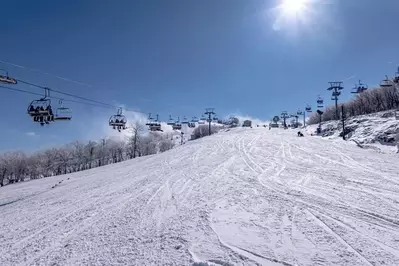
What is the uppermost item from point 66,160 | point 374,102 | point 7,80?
point 374,102

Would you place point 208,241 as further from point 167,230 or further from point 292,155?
point 292,155

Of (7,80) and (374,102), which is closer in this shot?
(7,80)

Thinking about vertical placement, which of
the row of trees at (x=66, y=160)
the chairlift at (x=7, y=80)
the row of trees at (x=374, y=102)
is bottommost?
the row of trees at (x=66, y=160)

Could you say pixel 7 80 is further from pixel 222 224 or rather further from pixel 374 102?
pixel 374 102

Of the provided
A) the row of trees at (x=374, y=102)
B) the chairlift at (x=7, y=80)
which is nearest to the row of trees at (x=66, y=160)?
the chairlift at (x=7, y=80)

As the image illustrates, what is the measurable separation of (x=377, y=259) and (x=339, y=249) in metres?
0.84

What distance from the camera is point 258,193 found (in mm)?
12867

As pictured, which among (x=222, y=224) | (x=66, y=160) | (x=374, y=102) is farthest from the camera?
(x=374, y=102)

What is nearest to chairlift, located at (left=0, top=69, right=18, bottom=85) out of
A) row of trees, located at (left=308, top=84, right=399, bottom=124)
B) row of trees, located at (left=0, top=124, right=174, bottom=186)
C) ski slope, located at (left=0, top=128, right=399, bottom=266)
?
ski slope, located at (left=0, top=128, right=399, bottom=266)

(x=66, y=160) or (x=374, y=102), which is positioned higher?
(x=374, y=102)

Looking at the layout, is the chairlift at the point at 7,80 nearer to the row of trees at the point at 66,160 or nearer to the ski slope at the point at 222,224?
the ski slope at the point at 222,224

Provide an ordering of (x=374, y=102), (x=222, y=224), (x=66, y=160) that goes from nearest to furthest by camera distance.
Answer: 1. (x=222, y=224)
2. (x=66, y=160)
3. (x=374, y=102)

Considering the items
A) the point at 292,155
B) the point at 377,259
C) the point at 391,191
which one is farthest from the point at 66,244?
the point at 292,155

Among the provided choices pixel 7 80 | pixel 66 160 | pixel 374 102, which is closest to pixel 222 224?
pixel 7 80
